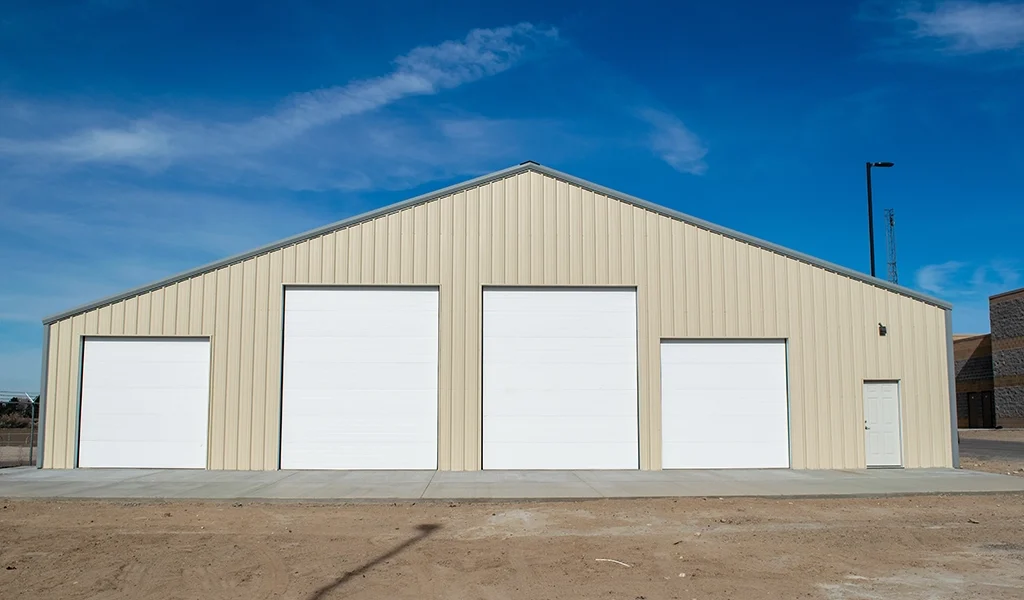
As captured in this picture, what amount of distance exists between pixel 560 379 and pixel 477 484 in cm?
389

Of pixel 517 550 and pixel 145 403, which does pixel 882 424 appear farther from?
pixel 145 403

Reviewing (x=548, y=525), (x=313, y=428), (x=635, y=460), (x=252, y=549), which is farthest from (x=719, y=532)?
(x=313, y=428)

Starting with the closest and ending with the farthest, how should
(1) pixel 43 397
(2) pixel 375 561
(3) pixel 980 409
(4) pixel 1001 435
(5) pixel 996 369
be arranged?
(2) pixel 375 561 < (1) pixel 43 397 < (4) pixel 1001 435 < (5) pixel 996 369 < (3) pixel 980 409

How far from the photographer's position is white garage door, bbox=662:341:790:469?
60.0 ft

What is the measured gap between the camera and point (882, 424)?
18.5 meters

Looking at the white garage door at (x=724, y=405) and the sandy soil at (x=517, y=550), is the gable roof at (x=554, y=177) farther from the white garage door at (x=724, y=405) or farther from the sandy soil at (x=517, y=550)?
the sandy soil at (x=517, y=550)

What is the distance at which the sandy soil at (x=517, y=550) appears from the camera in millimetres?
7863

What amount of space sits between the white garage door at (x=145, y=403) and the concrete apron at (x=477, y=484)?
0.56 meters

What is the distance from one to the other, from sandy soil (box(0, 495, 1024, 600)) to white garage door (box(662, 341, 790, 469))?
4807 millimetres

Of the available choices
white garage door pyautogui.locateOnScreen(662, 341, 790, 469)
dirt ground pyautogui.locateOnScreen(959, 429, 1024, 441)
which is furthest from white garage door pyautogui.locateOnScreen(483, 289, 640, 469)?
dirt ground pyautogui.locateOnScreen(959, 429, 1024, 441)

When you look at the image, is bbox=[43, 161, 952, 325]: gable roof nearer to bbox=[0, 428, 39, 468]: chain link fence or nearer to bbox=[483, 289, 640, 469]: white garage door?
bbox=[483, 289, 640, 469]: white garage door

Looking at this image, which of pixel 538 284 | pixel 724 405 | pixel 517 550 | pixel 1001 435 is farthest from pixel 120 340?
pixel 1001 435

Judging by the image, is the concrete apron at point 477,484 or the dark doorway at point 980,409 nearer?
the concrete apron at point 477,484

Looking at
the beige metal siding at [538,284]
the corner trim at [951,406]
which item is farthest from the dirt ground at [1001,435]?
the beige metal siding at [538,284]
